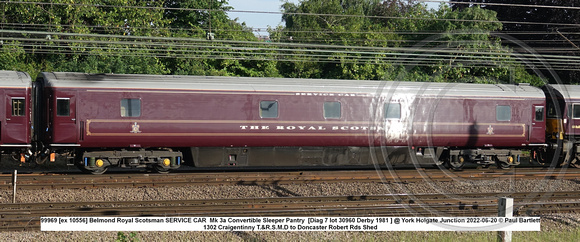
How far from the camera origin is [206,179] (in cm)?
1778

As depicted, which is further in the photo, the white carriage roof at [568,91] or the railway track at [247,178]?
the white carriage roof at [568,91]

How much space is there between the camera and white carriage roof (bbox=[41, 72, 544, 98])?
1800 cm

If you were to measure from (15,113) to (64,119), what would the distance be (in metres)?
1.39

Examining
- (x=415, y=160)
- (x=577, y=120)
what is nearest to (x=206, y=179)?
(x=415, y=160)

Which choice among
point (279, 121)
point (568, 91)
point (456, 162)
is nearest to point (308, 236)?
point (279, 121)

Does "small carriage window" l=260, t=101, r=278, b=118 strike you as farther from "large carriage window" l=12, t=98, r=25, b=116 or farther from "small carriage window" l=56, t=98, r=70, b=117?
"large carriage window" l=12, t=98, r=25, b=116

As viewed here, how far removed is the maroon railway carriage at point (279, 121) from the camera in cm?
1788

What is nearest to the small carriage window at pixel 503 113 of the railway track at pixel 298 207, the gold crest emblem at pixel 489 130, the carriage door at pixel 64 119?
the gold crest emblem at pixel 489 130

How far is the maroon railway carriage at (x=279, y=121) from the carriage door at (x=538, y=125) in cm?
4

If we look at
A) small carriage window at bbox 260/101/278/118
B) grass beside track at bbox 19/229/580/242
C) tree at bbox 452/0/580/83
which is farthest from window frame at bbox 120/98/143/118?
tree at bbox 452/0/580/83

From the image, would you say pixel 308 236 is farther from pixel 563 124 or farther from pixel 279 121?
pixel 563 124

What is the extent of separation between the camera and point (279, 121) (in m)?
19.2

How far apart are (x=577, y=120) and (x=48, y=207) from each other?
18.6 m

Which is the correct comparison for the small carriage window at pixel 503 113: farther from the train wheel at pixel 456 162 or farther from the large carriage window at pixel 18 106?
the large carriage window at pixel 18 106
